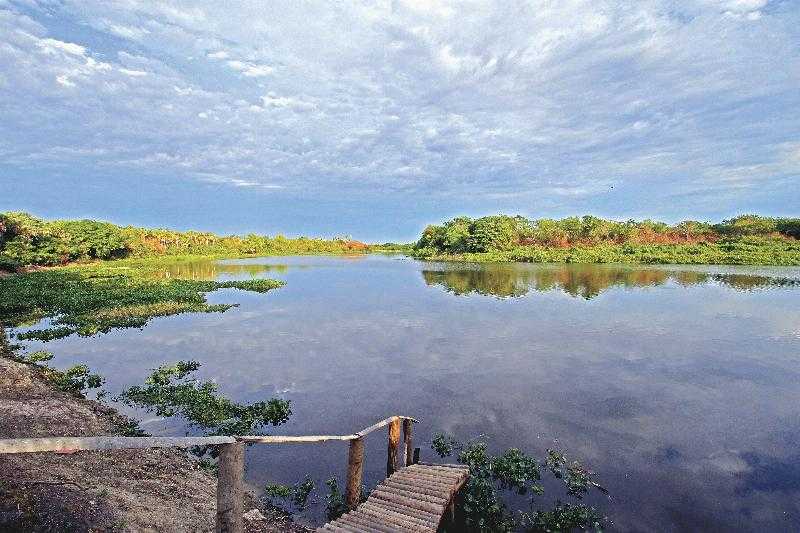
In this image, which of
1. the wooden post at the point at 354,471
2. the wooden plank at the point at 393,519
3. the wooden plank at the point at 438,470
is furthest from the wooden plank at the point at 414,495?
the wooden plank at the point at 438,470

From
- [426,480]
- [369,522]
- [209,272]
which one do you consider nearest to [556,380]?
[426,480]

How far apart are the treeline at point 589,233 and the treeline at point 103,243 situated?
68.6 meters

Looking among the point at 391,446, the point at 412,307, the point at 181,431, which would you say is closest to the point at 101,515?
the point at 391,446

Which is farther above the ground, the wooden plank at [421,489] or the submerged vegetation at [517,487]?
the wooden plank at [421,489]

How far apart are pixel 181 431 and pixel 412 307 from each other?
25.2m

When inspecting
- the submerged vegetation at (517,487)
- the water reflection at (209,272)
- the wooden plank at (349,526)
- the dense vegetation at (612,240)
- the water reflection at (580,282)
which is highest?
the dense vegetation at (612,240)

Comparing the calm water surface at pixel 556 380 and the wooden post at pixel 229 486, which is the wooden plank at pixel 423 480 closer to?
the calm water surface at pixel 556 380

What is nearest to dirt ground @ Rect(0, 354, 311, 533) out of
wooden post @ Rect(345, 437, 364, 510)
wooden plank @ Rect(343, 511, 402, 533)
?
wooden post @ Rect(345, 437, 364, 510)

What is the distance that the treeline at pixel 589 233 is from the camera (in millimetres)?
111375

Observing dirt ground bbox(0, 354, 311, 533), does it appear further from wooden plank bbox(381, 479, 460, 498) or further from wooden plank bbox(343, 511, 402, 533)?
wooden plank bbox(381, 479, 460, 498)

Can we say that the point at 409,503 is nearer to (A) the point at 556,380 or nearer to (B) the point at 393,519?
(B) the point at 393,519

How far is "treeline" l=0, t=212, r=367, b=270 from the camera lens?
64.9m

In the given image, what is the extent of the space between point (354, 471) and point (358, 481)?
0.25 m

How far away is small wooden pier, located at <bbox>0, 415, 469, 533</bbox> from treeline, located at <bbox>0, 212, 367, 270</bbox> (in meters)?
70.6
